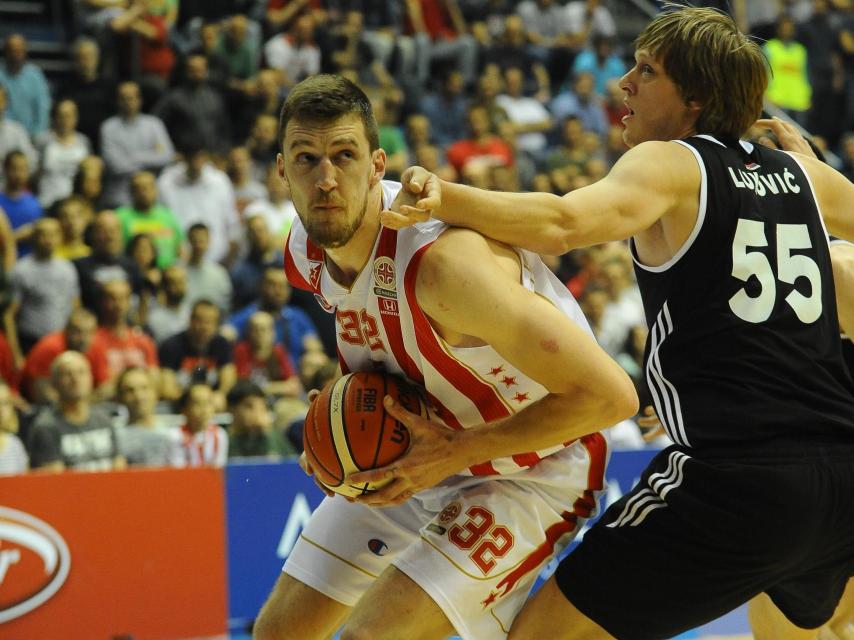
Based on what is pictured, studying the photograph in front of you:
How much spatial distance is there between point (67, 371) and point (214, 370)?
140cm

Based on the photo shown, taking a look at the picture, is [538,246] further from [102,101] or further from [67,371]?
[102,101]

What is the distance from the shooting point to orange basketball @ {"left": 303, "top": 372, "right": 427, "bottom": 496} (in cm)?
354

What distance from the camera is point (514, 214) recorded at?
10.9 ft

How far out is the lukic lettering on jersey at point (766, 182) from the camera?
334 centimetres

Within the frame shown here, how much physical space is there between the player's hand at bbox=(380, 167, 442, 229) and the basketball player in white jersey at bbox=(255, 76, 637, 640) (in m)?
0.23

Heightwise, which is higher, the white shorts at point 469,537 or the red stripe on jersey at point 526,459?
the red stripe on jersey at point 526,459

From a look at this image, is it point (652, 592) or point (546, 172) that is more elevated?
point (652, 592)

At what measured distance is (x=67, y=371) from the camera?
7723 millimetres

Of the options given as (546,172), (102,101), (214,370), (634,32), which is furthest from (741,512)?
(634,32)

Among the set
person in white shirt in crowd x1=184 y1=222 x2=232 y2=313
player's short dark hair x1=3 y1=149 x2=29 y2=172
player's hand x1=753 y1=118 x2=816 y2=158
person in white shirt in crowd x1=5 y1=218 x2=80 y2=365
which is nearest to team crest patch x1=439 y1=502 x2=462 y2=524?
player's hand x1=753 y1=118 x2=816 y2=158

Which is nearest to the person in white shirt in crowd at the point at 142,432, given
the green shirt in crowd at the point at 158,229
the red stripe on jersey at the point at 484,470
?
the green shirt in crowd at the point at 158,229

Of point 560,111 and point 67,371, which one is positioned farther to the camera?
point 560,111

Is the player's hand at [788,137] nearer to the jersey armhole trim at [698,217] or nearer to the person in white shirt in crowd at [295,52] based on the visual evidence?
the jersey armhole trim at [698,217]

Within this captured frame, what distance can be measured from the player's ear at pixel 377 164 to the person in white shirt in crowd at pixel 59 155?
6762 mm
